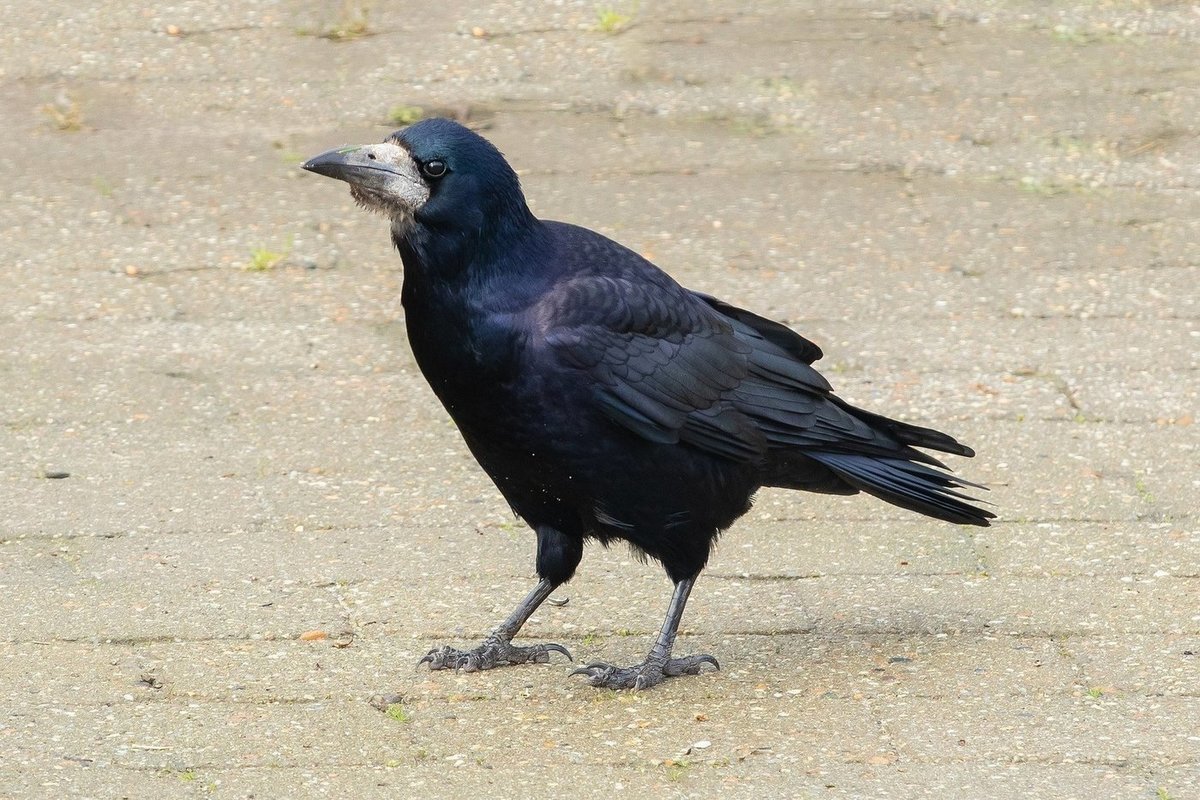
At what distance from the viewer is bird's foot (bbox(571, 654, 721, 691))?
Answer: 4.52m

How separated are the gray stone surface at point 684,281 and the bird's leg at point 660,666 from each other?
0.16 feet

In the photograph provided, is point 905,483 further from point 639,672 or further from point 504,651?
point 504,651

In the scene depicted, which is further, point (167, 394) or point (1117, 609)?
point (167, 394)

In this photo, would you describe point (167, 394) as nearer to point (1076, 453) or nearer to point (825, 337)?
point (825, 337)

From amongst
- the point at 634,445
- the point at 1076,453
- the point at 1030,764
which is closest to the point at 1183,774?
the point at 1030,764

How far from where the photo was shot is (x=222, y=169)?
341 inches

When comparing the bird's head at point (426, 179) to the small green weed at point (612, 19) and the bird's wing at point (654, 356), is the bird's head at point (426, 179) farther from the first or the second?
the small green weed at point (612, 19)

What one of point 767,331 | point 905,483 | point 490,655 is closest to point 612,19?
point 767,331

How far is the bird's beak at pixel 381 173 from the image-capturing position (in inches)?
166

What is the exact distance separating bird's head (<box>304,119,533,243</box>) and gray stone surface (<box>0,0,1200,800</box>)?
1.21 meters

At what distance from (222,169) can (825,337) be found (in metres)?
3.35

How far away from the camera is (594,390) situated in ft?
14.3

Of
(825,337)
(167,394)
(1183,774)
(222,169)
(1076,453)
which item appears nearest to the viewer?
(1183,774)

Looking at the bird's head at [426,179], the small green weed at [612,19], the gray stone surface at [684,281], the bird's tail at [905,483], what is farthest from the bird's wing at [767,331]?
the small green weed at [612,19]
